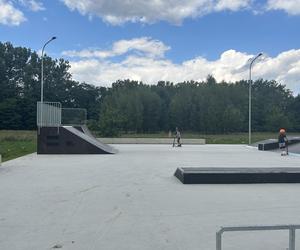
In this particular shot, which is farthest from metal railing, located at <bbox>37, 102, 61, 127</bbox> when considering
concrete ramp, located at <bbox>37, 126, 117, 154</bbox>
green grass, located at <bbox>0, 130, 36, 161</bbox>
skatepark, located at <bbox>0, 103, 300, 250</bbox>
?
skatepark, located at <bbox>0, 103, 300, 250</bbox>

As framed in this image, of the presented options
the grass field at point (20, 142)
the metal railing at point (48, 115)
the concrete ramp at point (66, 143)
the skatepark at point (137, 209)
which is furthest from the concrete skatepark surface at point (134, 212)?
the metal railing at point (48, 115)

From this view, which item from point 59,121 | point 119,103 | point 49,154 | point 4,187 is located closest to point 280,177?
point 4,187

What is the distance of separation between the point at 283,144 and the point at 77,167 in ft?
51.7

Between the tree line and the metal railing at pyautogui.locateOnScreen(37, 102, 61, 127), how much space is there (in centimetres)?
5634

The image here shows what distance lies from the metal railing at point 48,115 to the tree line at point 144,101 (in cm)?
5634

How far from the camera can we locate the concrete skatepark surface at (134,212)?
620cm

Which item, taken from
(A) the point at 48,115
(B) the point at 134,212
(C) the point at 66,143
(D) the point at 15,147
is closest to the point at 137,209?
(B) the point at 134,212

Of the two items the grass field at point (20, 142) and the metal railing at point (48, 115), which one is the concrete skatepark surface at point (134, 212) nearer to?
the grass field at point (20, 142)

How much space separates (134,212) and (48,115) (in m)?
19.5

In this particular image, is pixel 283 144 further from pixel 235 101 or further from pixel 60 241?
pixel 235 101

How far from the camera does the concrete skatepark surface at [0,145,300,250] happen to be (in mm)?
6203

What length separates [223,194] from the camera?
34.9ft

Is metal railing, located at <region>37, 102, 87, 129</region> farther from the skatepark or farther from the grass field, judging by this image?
the skatepark

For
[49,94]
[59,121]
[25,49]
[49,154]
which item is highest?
[25,49]
